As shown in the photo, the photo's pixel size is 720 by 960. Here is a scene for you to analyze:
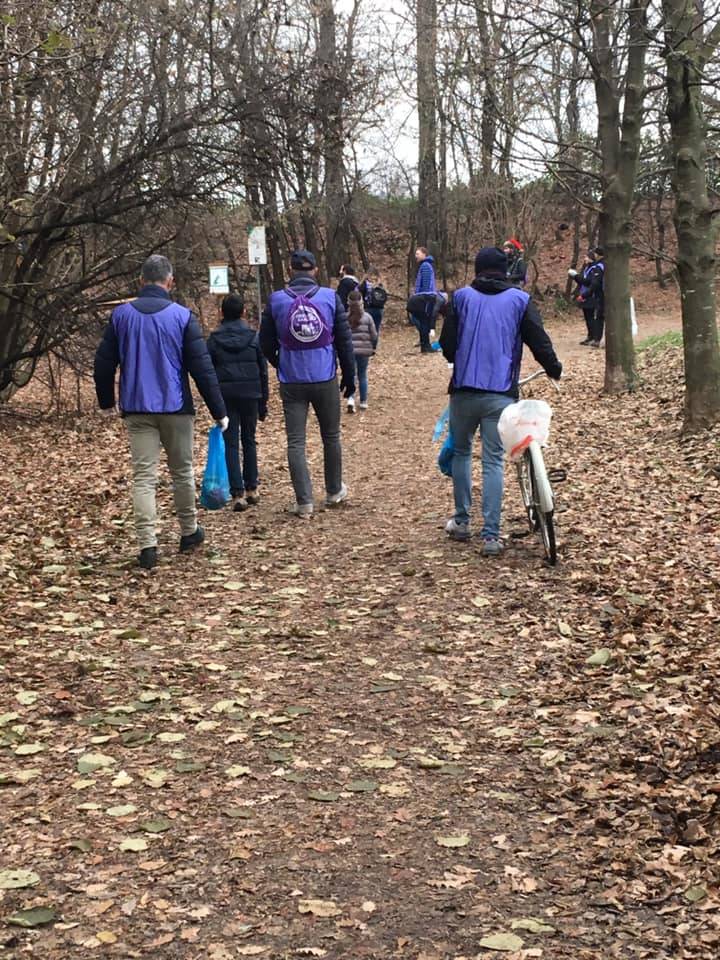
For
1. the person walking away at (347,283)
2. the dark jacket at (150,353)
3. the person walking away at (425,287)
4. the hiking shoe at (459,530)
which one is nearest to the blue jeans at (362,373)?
the person walking away at (347,283)

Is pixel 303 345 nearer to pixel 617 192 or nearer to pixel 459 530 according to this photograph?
pixel 459 530

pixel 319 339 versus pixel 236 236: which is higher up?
pixel 236 236

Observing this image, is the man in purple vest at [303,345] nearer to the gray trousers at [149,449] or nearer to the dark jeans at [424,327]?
the gray trousers at [149,449]

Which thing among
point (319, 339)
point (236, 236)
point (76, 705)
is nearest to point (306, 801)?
point (76, 705)

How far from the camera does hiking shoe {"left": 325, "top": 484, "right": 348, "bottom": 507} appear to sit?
10.2m

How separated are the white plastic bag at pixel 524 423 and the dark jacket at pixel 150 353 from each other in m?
2.27

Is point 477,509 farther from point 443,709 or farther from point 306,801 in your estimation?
point 306,801

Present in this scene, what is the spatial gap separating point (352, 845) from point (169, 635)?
112 inches

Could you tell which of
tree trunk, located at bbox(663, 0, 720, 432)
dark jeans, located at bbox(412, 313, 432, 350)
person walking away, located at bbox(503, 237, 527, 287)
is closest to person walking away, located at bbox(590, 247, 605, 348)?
person walking away, located at bbox(503, 237, 527, 287)

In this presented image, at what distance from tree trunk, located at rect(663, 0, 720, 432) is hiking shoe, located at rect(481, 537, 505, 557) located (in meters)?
4.62

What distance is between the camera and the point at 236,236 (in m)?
30.1

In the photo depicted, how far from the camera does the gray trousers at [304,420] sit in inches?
373

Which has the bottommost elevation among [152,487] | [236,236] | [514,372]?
[152,487]

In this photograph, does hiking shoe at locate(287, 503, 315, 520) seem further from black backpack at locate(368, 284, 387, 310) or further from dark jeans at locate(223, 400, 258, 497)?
black backpack at locate(368, 284, 387, 310)
